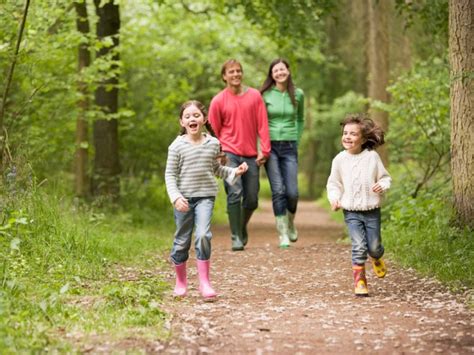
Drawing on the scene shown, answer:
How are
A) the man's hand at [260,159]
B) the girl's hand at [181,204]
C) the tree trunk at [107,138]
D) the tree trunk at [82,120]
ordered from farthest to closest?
the tree trunk at [107,138]
the tree trunk at [82,120]
the man's hand at [260,159]
the girl's hand at [181,204]

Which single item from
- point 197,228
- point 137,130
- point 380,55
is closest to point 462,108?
point 197,228

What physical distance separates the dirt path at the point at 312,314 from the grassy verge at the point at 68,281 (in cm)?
36

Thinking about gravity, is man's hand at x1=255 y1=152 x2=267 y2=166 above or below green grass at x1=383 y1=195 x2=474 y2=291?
above

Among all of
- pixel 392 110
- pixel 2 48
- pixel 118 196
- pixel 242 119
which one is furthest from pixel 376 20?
pixel 2 48

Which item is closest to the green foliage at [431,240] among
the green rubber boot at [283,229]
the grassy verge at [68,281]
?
the green rubber boot at [283,229]

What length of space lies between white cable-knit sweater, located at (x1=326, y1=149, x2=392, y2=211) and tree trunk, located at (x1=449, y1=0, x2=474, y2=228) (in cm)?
191

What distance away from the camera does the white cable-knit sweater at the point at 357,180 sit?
735 centimetres

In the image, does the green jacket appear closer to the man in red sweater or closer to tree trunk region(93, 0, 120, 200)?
the man in red sweater

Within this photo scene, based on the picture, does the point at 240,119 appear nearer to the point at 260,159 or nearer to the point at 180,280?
the point at 260,159

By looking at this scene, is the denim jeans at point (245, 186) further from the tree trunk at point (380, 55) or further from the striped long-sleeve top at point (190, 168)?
the tree trunk at point (380, 55)

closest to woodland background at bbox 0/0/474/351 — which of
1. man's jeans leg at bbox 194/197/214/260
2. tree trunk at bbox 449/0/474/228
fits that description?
tree trunk at bbox 449/0/474/228

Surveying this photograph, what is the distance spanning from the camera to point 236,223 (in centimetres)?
1042

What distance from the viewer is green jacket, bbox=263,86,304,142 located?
410 inches

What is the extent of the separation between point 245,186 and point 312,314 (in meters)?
4.00
